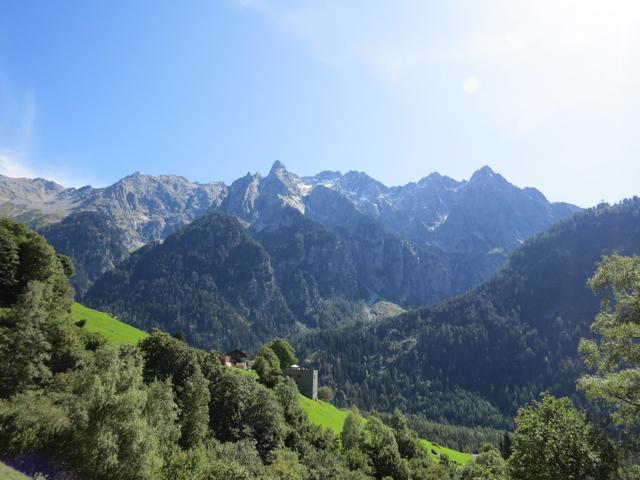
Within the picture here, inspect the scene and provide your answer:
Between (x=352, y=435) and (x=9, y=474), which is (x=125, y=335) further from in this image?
(x=9, y=474)

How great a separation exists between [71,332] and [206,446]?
22.0 meters

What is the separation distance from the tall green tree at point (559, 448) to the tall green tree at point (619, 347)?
2942mm

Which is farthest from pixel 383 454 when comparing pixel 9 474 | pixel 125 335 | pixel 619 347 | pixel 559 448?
pixel 619 347

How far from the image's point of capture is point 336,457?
229ft

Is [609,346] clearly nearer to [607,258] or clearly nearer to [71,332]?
[607,258]

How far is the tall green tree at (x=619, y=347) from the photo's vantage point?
22.3 m

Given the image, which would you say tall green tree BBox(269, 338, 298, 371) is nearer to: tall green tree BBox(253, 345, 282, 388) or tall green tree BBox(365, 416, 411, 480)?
tall green tree BBox(253, 345, 282, 388)

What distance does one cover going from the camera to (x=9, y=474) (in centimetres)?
3070

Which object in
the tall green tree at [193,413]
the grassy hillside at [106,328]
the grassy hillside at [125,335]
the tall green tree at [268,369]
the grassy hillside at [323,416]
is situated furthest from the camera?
the grassy hillside at [323,416]

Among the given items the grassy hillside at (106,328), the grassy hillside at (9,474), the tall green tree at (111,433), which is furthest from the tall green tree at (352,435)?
the grassy hillside at (9,474)

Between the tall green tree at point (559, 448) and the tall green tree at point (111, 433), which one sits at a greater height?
the tall green tree at point (559, 448)

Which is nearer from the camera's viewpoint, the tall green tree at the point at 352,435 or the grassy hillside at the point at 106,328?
the grassy hillside at the point at 106,328

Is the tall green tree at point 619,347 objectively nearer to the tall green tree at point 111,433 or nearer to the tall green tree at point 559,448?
the tall green tree at point 559,448

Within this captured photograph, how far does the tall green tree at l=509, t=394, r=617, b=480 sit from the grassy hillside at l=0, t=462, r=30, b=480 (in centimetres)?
3278
